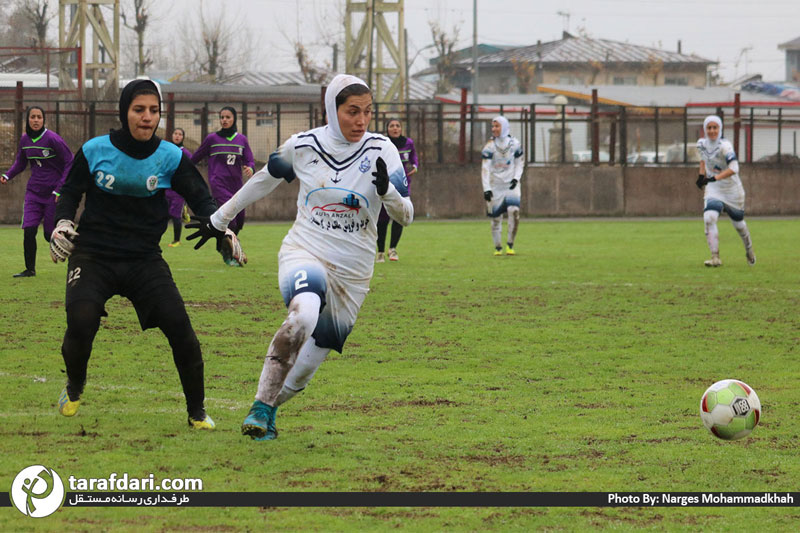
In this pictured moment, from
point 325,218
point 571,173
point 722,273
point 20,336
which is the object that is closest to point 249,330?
point 20,336

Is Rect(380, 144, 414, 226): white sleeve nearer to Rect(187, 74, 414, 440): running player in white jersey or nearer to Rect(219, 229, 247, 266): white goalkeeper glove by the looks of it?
Rect(187, 74, 414, 440): running player in white jersey

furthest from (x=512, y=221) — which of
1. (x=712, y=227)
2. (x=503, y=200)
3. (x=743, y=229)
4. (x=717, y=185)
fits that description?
(x=743, y=229)

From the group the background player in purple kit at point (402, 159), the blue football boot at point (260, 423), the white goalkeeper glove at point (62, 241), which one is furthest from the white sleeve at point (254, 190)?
the background player in purple kit at point (402, 159)

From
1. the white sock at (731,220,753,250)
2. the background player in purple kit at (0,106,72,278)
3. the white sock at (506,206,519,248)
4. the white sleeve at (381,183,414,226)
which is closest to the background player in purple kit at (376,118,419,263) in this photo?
the white sock at (506,206,519,248)

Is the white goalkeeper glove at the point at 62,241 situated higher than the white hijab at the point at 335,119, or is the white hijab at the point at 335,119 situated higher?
the white hijab at the point at 335,119

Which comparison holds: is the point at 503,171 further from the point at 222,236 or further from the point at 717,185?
the point at 222,236

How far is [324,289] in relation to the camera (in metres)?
6.35

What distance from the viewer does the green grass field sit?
4988mm

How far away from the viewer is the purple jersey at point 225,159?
55.8 feet

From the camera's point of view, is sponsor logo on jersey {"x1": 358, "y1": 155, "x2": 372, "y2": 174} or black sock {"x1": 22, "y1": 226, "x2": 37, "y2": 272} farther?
black sock {"x1": 22, "y1": 226, "x2": 37, "y2": 272}

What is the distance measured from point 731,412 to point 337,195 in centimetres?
241

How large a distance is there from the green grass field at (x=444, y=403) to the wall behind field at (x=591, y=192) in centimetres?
1735

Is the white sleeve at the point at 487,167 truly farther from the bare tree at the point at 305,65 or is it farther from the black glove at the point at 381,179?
the bare tree at the point at 305,65

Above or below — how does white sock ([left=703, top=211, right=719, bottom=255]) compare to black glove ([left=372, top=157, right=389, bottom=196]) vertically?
below
